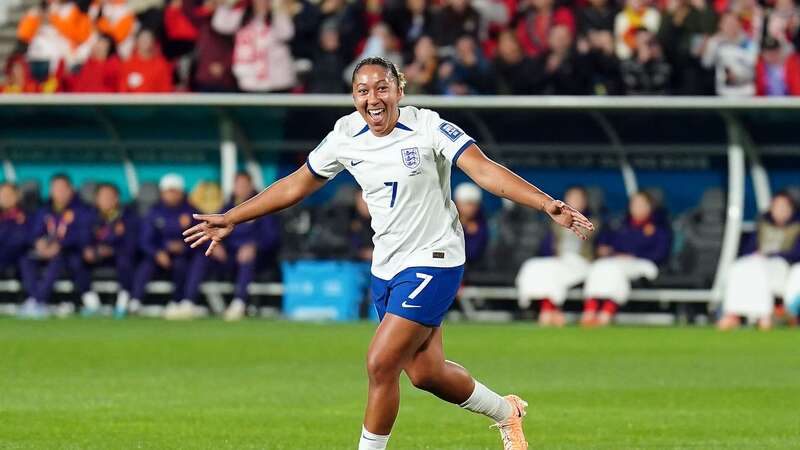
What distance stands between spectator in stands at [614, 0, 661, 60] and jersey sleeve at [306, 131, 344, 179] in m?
15.7

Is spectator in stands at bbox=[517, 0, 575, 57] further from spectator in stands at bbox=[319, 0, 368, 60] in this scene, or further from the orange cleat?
the orange cleat

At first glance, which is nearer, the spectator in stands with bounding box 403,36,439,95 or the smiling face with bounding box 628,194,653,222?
the smiling face with bounding box 628,194,653,222

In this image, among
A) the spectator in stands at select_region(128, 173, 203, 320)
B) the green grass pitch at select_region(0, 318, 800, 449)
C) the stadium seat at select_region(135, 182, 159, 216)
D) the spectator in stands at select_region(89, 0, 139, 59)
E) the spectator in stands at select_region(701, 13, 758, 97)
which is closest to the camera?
the green grass pitch at select_region(0, 318, 800, 449)

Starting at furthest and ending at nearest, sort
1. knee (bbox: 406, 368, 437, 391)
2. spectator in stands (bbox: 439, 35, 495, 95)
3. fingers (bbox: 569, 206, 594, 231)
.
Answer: spectator in stands (bbox: 439, 35, 495, 95) → knee (bbox: 406, 368, 437, 391) → fingers (bbox: 569, 206, 594, 231)

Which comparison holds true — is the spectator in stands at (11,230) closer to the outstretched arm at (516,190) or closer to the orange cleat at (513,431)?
the orange cleat at (513,431)

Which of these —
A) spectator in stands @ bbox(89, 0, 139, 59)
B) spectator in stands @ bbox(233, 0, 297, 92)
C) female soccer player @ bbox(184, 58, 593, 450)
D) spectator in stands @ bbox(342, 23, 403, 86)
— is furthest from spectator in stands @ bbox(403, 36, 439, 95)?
female soccer player @ bbox(184, 58, 593, 450)

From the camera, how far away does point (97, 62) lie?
26.7 meters

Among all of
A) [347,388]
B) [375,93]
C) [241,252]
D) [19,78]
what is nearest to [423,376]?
[375,93]

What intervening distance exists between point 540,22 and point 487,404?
643 inches

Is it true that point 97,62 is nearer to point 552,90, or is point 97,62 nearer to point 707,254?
point 552,90

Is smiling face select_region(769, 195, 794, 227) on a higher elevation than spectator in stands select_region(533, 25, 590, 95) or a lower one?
lower

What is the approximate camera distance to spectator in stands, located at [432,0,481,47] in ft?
83.0

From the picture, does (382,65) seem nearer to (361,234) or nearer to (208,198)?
(361,234)

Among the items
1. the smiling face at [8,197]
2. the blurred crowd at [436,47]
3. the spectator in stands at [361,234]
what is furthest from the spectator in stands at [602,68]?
the smiling face at [8,197]
